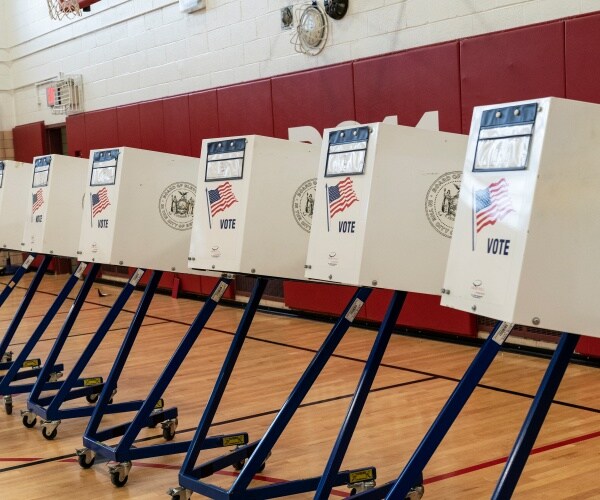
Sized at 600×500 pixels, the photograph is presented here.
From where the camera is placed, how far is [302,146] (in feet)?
13.1

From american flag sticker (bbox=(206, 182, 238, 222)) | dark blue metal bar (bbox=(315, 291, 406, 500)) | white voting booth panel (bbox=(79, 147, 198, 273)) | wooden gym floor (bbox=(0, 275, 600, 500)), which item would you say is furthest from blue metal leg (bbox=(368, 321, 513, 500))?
white voting booth panel (bbox=(79, 147, 198, 273))

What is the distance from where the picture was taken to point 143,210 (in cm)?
470

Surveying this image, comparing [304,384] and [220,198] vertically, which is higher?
[220,198]

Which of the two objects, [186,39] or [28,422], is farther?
[186,39]

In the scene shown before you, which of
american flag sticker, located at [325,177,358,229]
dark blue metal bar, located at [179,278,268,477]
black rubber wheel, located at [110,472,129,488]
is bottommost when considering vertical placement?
black rubber wheel, located at [110,472,129,488]

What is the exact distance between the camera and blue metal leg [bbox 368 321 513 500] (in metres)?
2.70

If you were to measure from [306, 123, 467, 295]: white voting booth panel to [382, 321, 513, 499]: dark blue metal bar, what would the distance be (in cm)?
66

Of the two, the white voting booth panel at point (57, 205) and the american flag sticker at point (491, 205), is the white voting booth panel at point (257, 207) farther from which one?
the white voting booth panel at point (57, 205)

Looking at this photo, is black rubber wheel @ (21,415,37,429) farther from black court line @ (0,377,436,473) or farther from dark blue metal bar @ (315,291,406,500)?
dark blue metal bar @ (315,291,406,500)

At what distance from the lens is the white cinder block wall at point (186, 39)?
23.6 feet

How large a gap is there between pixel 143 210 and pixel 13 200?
2.26 metres

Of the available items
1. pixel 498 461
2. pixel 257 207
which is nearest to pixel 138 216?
pixel 257 207

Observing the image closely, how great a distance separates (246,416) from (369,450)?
1.02 meters

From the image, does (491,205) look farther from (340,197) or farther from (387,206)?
(340,197)
